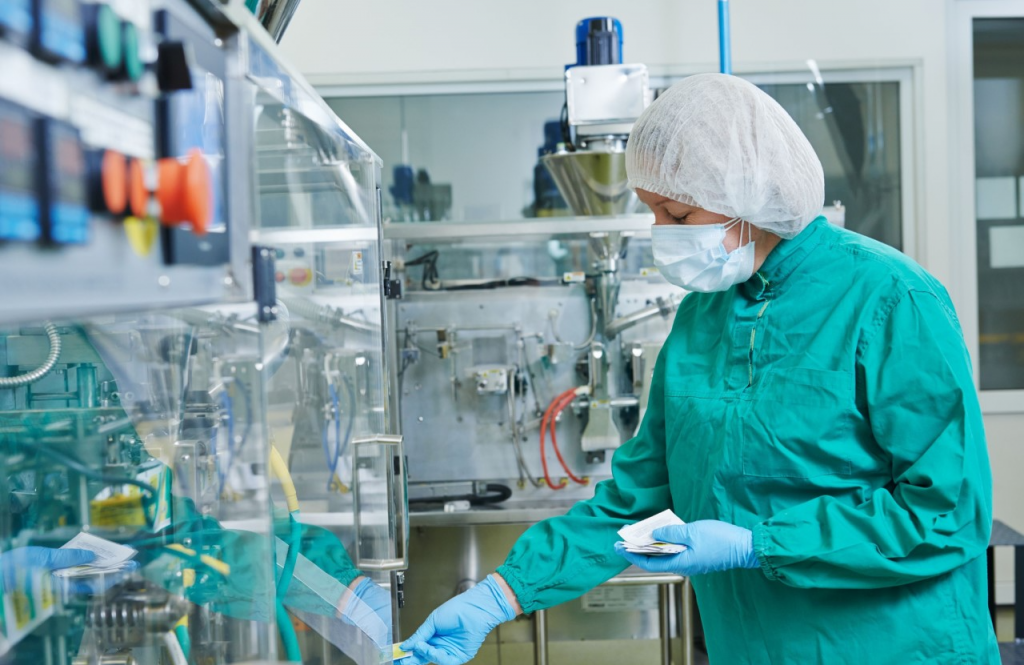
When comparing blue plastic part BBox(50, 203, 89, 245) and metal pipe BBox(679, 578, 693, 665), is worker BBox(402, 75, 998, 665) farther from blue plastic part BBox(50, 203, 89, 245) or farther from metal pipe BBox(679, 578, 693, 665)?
metal pipe BBox(679, 578, 693, 665)

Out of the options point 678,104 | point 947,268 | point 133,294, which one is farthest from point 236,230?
point 947,268

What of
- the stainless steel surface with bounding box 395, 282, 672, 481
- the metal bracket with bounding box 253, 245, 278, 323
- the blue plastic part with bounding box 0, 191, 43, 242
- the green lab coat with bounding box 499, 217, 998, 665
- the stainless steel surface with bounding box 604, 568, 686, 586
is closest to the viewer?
the blue plastic part with bounding box 0, 191, 43, 242

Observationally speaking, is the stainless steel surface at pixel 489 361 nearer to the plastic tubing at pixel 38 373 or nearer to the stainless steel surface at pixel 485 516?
the stainless steel surface at pixel 485 516

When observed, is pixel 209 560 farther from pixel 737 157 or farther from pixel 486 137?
pixel 486 137

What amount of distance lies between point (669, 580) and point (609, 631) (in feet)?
1.52

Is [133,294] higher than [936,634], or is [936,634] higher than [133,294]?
[133,294]

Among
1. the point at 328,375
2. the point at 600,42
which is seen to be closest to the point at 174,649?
the point at 328,375

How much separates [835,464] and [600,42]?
177 cm

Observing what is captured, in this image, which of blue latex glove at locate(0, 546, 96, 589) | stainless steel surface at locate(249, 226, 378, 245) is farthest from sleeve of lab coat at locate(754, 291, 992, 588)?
blue latex glove at locate(0, 546, 96, 589)

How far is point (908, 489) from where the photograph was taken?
105cm

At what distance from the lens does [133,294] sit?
497mm

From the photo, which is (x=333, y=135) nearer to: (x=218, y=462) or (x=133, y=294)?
(x=218, y=462)

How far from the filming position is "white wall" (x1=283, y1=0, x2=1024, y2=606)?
340cm

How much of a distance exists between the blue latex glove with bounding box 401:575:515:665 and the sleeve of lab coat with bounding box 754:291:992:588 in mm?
420
